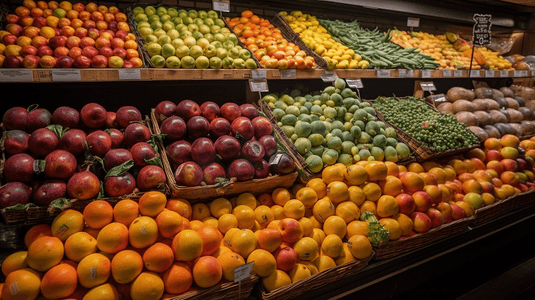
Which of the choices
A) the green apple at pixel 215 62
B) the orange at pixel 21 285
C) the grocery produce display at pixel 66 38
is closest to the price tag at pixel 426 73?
the green apple at pixel 215 62

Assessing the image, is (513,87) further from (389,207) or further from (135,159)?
(135,159)

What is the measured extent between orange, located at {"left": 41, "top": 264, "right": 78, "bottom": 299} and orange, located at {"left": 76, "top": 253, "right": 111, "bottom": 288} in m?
0.03

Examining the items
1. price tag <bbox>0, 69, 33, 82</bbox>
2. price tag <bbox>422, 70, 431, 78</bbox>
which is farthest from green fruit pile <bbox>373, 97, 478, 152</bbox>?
price tag <bbox>0, 69, 33, 82</bbox>

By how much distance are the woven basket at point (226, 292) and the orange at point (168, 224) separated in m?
0.27

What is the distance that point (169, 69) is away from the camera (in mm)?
2021

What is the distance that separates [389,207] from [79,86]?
227cm

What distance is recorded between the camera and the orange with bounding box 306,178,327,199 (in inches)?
77.0

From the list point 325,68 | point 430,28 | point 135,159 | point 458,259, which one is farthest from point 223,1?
point 430,28

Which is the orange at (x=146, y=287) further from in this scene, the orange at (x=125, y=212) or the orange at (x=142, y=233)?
the orange at (x=125, y=212)

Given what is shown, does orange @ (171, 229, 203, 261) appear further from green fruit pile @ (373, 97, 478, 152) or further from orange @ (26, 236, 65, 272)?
green fruit pile @ (373, 97, 478, 152)

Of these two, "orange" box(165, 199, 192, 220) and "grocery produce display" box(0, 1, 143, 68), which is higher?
"grocery produce display" box(0, 1, 143, 68)

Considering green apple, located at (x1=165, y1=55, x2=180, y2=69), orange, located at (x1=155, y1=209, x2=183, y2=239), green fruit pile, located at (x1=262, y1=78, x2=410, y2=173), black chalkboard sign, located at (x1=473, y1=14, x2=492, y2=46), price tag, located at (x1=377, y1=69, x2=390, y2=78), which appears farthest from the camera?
black chalkboard sign, located at (x1=473, y1=14, x2=492, y2=46)

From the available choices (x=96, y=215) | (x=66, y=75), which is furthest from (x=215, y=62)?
(x=96, y=215)

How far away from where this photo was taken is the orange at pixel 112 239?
1297 mm
